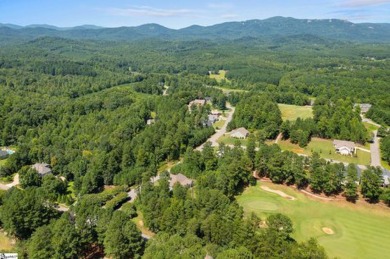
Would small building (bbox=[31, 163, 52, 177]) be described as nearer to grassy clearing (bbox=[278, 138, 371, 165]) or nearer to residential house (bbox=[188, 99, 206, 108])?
grassy clearing (bbox=[278, 138, 371, 165])

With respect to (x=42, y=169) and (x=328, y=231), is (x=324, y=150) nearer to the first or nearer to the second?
(x=328, y=231)

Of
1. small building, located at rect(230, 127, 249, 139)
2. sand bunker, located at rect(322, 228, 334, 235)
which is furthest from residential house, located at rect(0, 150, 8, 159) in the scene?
sand bunker, located at rect(322, 228, 334, 235)

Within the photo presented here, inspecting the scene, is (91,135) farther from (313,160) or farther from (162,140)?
(313,160)

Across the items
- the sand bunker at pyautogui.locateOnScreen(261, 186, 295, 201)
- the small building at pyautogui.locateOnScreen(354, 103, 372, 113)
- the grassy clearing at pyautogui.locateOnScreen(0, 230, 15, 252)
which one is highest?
the small building at pyautogui.locateOnScreen(354, 103, 372, 113)

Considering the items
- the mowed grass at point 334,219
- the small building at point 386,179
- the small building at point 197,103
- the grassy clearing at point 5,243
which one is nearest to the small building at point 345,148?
the small building at point 386,179

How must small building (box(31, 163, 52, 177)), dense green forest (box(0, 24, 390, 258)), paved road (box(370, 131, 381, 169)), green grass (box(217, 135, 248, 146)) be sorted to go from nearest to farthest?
dense green forest (box(0, 24, 390, 258)) → small building (box(31, 163, 52, 177)) → paved road (box(370, 131, 381, 169)) → green grass (box(217, 135, 248, 146))

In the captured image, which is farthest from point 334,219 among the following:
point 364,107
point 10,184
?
point 364,107

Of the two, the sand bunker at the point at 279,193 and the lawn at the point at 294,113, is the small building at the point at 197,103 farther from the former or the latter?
the sand bunker at the point at 279,193

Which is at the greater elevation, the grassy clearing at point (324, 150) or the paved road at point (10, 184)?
the grassy clearing at point (324, 150)
